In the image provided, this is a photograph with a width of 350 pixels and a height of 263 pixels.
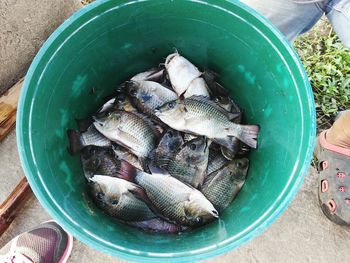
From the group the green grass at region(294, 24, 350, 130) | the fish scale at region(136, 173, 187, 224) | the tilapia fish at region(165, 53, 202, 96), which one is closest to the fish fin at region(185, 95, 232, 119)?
the tilapia fish at region(165, 53, 202, 96)

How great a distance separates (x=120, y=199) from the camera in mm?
1744

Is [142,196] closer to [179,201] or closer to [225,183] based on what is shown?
→ [179,201]

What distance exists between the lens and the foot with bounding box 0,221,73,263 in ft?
6.75

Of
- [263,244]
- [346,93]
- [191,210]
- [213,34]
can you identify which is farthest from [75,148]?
[346,93]

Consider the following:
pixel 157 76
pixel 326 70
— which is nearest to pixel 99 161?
pixel 157 76

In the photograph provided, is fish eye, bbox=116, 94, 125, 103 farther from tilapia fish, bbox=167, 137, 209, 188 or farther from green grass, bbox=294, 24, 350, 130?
green grass, bbox=294, 24, 350, 130

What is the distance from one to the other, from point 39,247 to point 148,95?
0.84 m

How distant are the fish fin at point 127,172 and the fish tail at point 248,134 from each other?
42cm

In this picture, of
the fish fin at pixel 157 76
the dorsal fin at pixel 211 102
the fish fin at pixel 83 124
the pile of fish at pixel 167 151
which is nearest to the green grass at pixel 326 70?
the pile of fish at pixel 167 151

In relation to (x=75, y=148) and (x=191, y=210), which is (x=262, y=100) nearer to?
(x=191, y=210)

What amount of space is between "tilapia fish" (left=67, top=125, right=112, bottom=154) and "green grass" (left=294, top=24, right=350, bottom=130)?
46.2 inches

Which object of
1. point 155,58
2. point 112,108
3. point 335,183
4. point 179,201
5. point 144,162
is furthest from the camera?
point 335,183

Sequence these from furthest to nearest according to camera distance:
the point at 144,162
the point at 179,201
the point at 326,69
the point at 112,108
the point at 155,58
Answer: the point at 326,69 → the point at 155,58 → the point at 112,108 → the point at 144,162 → the point at 179,201

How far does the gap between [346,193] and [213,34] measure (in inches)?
38.6
